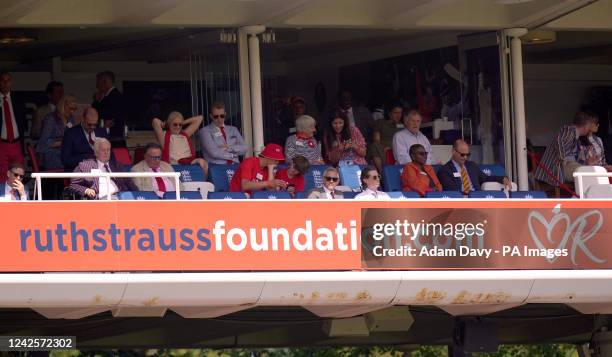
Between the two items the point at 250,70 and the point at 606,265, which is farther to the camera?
the point at 250,70

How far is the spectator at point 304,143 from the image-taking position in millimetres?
14602

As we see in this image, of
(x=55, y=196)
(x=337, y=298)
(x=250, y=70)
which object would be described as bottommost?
(x=337, y=298)

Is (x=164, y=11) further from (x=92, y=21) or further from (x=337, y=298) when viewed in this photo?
(x=337, y=298)

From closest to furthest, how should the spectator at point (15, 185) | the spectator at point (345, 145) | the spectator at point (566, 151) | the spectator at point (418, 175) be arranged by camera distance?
the spectator at point (15, 185)
the spectator at point (418, 175)
the spectator at point (345, 145)
the spectator at point (566, 151)

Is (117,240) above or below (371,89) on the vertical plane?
below

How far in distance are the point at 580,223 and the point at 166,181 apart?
3823 mm

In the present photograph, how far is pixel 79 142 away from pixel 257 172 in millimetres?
1686

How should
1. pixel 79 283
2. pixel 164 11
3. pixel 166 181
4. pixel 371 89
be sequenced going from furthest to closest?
pixel 371 89 → pixel 164 11 → pixel 166 181 → pixel 79 283

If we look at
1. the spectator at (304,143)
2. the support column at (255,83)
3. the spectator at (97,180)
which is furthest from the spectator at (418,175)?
the spectator at (97,180)

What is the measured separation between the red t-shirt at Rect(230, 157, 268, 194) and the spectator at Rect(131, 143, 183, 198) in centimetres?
59

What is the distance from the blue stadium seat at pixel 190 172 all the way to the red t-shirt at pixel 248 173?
55 cm

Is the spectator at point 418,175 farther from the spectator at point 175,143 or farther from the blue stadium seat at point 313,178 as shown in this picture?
the spectator at point 175,143

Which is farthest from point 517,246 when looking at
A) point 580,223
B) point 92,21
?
point 92,21

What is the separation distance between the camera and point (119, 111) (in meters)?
15.1
